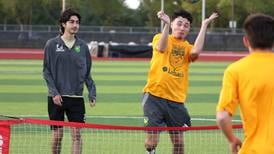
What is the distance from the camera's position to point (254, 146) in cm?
479

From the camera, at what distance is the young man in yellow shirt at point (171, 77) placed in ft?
25.9

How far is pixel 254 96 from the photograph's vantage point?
187 inches

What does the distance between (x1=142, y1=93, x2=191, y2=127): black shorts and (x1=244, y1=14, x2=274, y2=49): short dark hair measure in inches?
133

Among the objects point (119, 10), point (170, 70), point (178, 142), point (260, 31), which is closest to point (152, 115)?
point (178, 142)

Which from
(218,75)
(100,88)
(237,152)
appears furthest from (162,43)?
(218,75)

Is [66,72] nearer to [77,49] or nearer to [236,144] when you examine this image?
[77,49]

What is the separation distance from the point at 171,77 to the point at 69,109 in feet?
4.57

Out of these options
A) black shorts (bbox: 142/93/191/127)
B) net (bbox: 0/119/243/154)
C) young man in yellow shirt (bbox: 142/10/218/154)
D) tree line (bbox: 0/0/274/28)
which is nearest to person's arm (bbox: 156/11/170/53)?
young man in yellow shirt (bbox: 142/10/218/154)

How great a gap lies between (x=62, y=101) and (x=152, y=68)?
1.22m

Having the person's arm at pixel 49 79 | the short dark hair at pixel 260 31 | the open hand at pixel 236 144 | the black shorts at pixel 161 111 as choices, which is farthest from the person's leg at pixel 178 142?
the short dark hair at pixel 260 31

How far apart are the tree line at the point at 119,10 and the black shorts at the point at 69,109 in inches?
1834

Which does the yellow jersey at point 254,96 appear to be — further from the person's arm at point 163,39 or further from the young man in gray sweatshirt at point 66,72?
the young man in gray sweatshirt at point 66,72

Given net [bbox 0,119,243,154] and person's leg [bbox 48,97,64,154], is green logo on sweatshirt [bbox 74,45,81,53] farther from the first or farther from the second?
net [bbox 0,119,243,154]

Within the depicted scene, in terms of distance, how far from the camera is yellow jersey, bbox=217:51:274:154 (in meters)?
4.72
